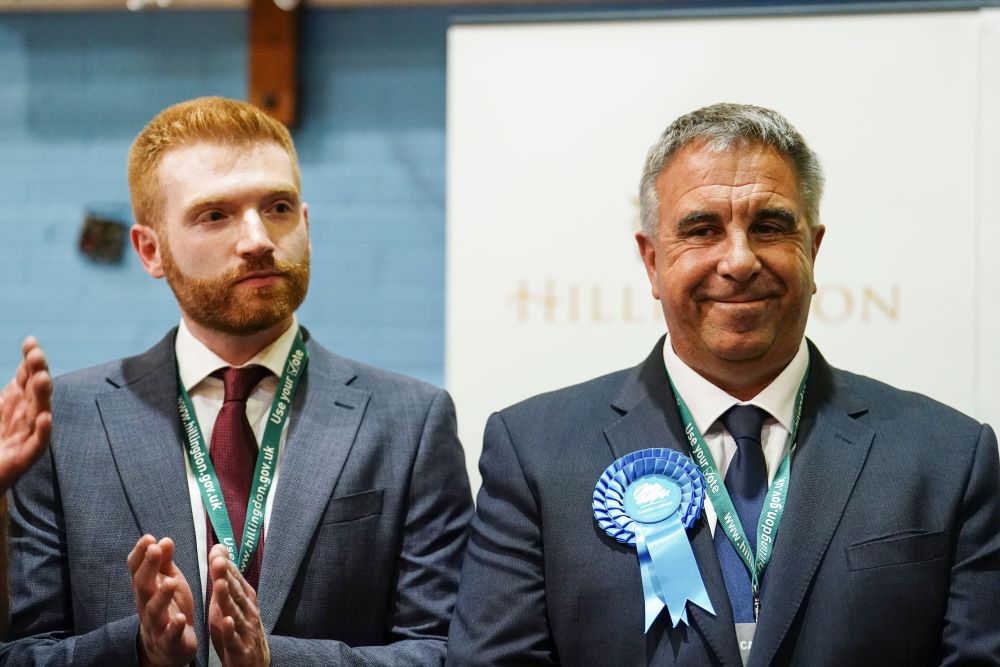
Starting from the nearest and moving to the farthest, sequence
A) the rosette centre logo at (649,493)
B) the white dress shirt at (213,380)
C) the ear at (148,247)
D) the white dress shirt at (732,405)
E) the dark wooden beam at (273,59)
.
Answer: the rosette centre logo at (649,493)
the white dress shirt at (732,405)
the white dress shirt at (213,380)
the ear at (148,247)
the dark wooden beam at (273,59)

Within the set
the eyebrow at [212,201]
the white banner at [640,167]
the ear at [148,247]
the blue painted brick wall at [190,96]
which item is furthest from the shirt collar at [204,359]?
the blue painted brick wall at [190,96]

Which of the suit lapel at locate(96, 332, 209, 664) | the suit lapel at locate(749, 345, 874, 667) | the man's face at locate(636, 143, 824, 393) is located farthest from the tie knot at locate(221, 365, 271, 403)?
the suit lapel at locate(749, 345, 874, 667)

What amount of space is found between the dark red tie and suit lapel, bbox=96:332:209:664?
5 cm

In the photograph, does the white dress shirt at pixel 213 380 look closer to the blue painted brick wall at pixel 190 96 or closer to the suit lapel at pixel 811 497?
the suit lapel at pixel 811 497

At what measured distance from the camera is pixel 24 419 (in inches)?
70.8

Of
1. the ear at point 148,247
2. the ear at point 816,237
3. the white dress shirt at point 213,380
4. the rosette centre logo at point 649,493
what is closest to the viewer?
the rosette centre logo at point 649,493

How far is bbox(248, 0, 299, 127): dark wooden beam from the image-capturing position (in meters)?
3.86

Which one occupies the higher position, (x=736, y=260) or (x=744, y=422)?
(x=736, y=260)

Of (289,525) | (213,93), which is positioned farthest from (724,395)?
(213,93)

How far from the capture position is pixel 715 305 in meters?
1.93

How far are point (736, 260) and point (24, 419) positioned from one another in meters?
1.22

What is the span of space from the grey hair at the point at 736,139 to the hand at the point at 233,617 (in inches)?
37.8

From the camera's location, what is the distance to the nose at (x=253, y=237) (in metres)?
2.11

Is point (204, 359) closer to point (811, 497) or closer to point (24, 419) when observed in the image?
point (24, 419)
